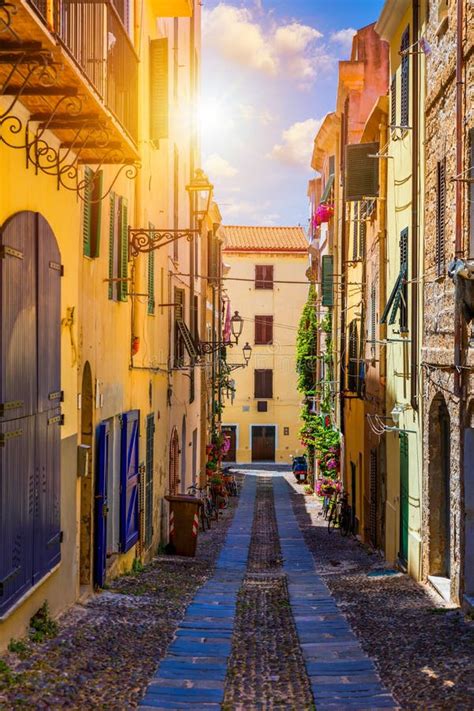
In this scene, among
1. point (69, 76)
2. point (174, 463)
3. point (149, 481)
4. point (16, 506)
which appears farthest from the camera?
point (174, 463)

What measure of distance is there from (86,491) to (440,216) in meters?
6.24

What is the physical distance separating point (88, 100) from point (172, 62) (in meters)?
14.4

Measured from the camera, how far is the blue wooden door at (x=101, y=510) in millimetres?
11992

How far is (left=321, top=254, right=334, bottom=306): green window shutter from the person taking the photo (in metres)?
31.1

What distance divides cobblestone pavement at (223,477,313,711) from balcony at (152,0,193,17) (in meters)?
10.6

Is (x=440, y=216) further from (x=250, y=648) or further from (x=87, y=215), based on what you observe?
(x=250, y=648)

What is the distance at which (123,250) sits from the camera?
14.2 metres

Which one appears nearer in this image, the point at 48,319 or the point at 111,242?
the point at 48,319

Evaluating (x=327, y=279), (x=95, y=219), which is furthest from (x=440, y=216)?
(x=327, y=279)

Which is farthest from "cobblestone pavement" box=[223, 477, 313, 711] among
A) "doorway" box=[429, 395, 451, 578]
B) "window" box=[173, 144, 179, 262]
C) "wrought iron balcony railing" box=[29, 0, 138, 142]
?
"window" box=[173, 144, 179, 262]

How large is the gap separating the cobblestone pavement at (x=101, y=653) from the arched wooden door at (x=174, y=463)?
812cm

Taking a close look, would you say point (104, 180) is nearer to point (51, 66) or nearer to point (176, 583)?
point (51, 66)

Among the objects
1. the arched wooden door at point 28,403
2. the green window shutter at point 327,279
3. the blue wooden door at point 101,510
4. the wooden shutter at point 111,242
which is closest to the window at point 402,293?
the wooden shutter at point 111,242

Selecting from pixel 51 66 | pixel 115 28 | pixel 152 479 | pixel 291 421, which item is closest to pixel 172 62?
pixel 152 479
